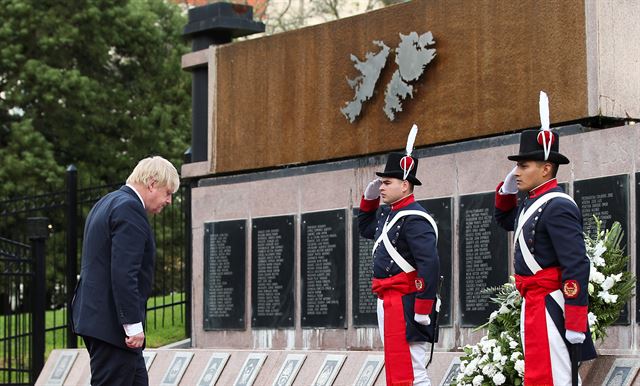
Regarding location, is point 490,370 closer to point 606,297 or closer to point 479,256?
point 606,297

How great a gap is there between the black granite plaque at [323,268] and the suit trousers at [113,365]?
490 centimetres

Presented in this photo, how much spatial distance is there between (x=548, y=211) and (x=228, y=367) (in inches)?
212

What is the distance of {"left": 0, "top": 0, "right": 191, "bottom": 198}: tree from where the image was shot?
29.4 metres

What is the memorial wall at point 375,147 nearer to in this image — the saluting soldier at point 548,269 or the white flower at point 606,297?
the white flower at point 606,297

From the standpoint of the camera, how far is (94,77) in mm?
31484

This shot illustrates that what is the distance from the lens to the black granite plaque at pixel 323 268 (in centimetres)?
1238

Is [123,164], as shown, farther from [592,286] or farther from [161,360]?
[592,286]

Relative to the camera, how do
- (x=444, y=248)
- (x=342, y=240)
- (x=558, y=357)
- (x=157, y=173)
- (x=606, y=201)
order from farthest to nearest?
(x=342, y=240) < (x=444, y=248) < (x=606, y=201) < (x=157, y=173) < (x=558, y=357)

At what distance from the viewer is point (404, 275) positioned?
8953 mm

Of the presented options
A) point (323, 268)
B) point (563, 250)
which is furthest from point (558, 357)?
point (323, 268)

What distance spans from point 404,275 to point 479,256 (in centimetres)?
209

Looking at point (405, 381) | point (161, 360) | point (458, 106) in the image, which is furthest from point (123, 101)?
point (405, 381)

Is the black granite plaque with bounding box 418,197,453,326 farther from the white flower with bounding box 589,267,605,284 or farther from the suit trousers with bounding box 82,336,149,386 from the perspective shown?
the suit trousers with bounding box 82,336,149,386

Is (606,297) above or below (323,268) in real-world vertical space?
below
